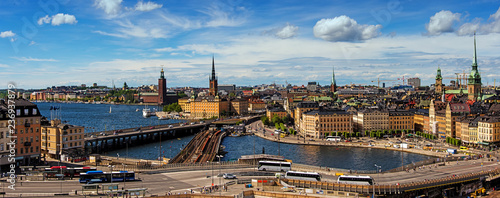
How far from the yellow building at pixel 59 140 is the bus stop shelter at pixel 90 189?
19.6 metres

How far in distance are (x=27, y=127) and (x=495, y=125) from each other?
60.0 m

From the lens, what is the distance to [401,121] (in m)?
87.6

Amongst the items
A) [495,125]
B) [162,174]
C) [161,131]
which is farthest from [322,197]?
[161,131]

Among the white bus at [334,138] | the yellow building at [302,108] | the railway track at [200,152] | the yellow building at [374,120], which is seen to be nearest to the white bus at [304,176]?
the railway track at [200,152]

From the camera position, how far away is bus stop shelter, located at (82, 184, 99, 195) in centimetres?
3036

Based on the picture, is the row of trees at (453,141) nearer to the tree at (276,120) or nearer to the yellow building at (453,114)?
the yellow building at (453,114)

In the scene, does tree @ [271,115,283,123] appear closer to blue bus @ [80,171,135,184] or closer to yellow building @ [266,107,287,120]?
yellow building @ [266,107,287,120]

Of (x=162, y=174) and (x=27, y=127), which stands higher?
(x=27, y=127)

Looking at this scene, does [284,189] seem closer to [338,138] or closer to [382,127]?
[338,138]

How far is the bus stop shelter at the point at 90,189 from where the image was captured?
30364 millimetres

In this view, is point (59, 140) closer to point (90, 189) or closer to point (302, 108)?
point (90, 189)

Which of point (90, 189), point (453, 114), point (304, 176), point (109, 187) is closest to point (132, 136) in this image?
point (453, 114)

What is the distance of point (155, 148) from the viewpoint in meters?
76.6

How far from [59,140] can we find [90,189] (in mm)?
21683
